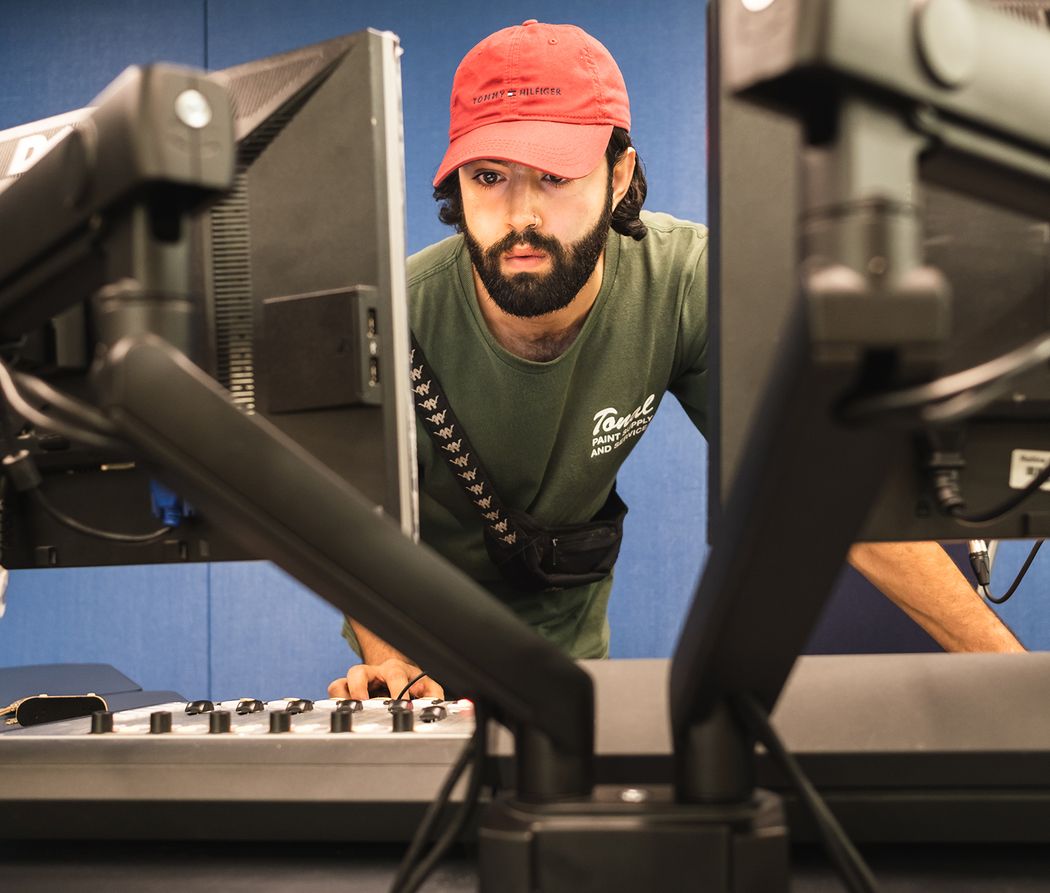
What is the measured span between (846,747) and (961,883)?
82 mm

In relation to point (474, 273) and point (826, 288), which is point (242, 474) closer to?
point (826, 288)

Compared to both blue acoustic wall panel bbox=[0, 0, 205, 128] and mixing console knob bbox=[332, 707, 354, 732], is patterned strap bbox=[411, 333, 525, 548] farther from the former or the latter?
blue acoustic wall panel bbox=[0, 0, 205, 128]

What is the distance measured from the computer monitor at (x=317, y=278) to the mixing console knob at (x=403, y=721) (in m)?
0.11

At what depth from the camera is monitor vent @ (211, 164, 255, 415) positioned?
0.64 metres

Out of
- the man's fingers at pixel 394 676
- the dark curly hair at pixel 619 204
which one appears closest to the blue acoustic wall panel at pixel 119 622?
the dark curly hair at pixel 619 204

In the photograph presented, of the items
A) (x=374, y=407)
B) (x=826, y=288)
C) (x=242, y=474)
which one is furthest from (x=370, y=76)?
(x=826, y=288)

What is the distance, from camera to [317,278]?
2.04 feet

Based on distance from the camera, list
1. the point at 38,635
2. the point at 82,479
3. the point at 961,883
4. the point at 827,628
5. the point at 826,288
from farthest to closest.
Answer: the point at 38,635
the point at 827,628
the point at 82,479
the point at 961,883
the point at 826,288

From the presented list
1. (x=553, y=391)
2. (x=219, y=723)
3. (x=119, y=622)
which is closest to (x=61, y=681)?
(x=219, y=723)

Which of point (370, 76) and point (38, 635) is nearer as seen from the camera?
point (370, 76)

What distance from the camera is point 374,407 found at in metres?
0.62

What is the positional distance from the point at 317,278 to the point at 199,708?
347 mm

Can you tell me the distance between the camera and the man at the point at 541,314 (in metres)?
1.54

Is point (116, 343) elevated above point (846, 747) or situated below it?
above
